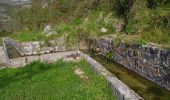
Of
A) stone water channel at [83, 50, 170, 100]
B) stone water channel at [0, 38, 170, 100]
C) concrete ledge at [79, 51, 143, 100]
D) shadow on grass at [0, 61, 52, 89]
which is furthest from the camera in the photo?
shadow on grass at [0, 61, 52, 89]

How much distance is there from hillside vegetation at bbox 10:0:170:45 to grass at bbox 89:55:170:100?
4.86ft

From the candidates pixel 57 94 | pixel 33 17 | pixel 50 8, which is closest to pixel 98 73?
pixel 57 94

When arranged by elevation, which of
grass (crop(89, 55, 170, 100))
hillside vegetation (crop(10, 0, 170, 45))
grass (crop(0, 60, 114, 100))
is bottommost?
grass (crop(89, 55, 170, 100))

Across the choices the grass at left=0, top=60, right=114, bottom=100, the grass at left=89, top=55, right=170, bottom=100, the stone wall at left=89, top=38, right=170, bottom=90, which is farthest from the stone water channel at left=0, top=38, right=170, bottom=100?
the grass at left=0, top=60, right=114, bottom=100

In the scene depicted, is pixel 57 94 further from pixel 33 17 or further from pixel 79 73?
pixel 33 17

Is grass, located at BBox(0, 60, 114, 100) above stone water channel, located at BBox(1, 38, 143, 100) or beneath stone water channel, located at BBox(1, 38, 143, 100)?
beneath

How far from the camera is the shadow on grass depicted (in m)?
13.5

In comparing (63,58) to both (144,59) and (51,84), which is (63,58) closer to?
(144,59)

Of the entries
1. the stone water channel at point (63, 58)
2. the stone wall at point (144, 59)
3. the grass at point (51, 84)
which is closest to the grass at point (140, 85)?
the stone wall at point (144, 59)

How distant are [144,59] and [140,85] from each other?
59.5 inches

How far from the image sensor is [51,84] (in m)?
12.4

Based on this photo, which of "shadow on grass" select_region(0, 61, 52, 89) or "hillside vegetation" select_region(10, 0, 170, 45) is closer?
"shadow on grass" select_region(0, 61, 52, 89)

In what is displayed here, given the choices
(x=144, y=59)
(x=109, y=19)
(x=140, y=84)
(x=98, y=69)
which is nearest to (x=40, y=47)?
(x=109, y=19)

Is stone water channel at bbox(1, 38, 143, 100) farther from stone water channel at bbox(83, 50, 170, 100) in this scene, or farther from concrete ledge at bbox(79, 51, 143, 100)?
stone water channel at bbox(83, 50, 170, 100)
